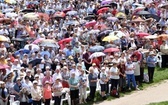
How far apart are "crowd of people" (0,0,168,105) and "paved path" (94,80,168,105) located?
0.56m

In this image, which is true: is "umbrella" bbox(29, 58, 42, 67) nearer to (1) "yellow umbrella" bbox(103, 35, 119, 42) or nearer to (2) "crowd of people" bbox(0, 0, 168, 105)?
(2) "crowd of people" bbox(0, 0, 168, 105)

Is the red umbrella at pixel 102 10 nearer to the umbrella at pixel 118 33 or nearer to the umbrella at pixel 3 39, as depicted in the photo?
the umbrella at pixel 118 33

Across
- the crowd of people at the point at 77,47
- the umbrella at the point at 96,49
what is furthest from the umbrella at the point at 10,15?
the umbrella at the point at 96,49

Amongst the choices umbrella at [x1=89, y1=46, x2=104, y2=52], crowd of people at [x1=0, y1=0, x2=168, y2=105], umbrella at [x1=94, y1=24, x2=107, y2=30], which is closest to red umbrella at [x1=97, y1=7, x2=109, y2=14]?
crowd of people at [x1=0, y1=0, x2=168, y2=105]

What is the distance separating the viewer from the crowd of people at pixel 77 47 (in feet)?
68.1

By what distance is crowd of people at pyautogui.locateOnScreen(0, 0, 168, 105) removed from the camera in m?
20.8

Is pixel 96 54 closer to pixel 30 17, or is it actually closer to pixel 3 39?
pixel 3 39

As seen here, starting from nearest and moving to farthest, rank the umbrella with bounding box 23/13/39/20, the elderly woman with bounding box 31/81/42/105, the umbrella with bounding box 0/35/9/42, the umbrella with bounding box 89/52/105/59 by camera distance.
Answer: the elderly woman with bounding box 31/81/42/105 → the umbrella with bounding box 89/52/105/59 → the umbrella with bounding box 0/35/9/42 → the umbrella with bounding box 23/13/39/20

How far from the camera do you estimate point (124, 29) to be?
2861 cm

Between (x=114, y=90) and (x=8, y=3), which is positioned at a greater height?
(x=8, y=3)

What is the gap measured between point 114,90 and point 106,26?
7895mm

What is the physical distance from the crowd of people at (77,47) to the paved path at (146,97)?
563 millimetres

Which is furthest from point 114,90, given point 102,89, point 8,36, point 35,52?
point 8,36

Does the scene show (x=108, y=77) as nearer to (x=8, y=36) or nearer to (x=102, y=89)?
(x=102, y=89)
